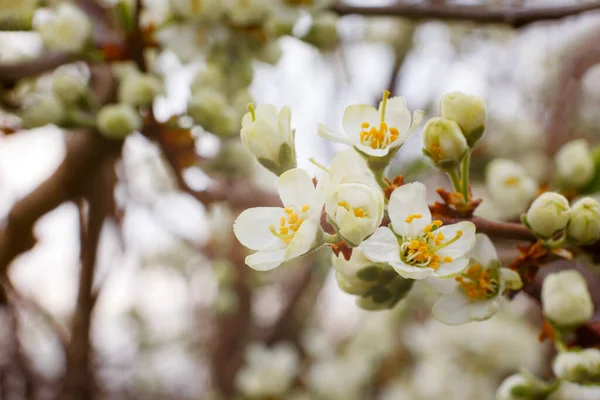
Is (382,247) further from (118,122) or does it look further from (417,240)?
(118,122)

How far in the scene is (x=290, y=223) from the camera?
0.38 meters

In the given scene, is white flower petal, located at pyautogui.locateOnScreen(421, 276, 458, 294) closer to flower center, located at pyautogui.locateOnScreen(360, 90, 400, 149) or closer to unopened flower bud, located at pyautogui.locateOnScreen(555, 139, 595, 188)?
flower center, located at pyautogui.locateOnScreen(360, 90, 400, 149)

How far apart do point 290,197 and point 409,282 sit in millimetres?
129

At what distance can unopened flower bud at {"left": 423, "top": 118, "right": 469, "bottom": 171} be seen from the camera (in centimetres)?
40

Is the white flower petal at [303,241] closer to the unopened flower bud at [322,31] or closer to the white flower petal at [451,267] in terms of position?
the white flower petal at [451,267]

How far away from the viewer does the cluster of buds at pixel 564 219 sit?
0.39 m

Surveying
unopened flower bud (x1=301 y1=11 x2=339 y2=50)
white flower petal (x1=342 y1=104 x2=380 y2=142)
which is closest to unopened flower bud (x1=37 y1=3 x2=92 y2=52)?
unopened flower bud (x1=301 y1=11 x2=339 y2=50)

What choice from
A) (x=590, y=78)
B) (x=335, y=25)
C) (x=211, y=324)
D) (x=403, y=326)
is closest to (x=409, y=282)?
(x=335, y=25)

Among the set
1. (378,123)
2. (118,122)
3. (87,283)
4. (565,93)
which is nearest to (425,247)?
(378,123)

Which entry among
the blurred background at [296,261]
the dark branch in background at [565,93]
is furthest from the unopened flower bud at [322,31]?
the dark branch in background at [565,93]

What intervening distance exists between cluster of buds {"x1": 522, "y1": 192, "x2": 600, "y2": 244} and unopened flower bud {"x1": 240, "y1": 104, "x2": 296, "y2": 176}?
0.62 ft

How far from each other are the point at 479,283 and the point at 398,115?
15 centimetres

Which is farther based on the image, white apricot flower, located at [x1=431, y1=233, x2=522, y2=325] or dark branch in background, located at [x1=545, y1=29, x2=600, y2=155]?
dark branch in background, located at [x1=545, y1=29, x2=600, y2=155]

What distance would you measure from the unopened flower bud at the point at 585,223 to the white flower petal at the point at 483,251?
6 cm
